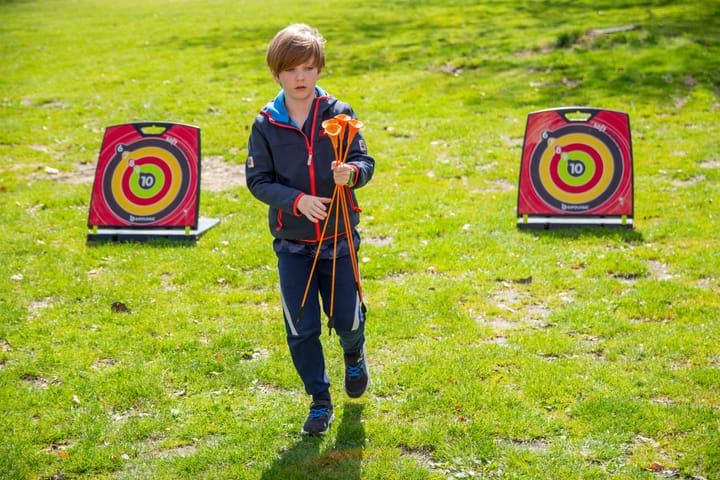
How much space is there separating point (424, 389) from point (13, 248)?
5028mm

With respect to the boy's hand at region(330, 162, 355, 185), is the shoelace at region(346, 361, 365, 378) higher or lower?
lower

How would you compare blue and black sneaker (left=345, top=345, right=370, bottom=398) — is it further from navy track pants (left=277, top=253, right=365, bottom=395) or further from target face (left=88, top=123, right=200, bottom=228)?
target face (left=88, top=123, right=200, bottom=228)

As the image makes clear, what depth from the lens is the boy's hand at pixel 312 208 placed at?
4359mm

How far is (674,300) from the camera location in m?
6.64

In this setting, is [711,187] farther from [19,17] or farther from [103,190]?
[19,17]

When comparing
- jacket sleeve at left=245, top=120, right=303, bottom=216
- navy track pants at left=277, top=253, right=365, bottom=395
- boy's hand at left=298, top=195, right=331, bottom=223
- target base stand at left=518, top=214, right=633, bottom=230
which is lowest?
target base stand at left=518, top=214, right=633, bottom=230

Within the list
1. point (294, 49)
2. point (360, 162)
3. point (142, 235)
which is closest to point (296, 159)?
point (360, 162)

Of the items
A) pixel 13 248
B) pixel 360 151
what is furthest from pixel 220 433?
pixel 13 248

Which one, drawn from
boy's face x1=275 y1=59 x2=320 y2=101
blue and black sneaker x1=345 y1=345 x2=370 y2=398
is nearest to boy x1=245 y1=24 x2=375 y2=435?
boy's face x1=275 y1=59 x2=320 y2=101

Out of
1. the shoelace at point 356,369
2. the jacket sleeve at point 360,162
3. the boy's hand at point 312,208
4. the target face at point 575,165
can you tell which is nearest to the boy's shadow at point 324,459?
the shoelace at point 356,369

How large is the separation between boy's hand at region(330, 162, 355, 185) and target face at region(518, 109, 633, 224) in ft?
14.7

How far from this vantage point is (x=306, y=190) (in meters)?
4.67

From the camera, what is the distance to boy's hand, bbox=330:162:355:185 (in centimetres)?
431

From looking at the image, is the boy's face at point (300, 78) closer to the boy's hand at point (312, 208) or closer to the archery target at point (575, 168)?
the boy's hand at point (312, 208)
